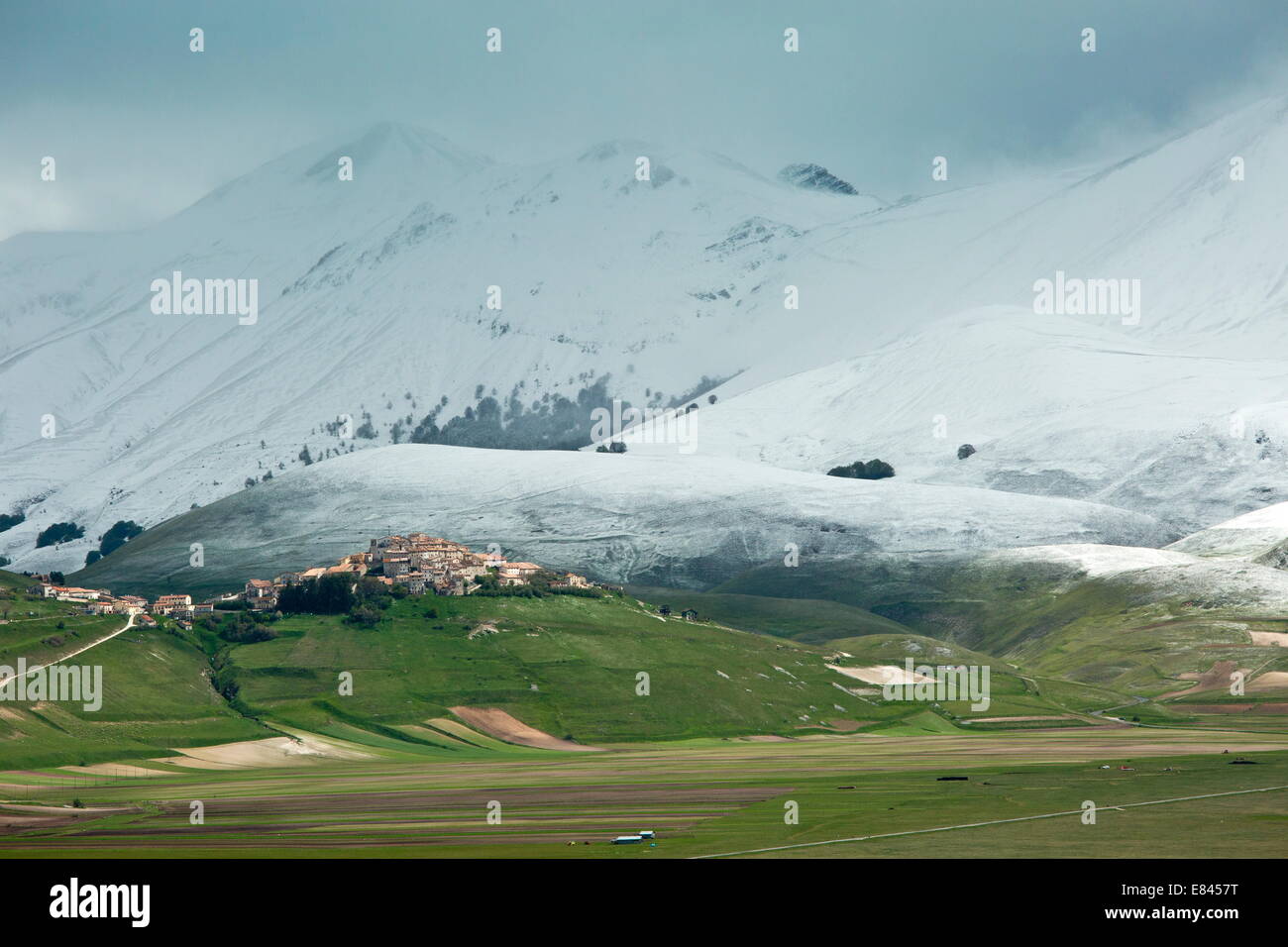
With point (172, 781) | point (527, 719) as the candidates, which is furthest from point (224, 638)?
point (172, 781)

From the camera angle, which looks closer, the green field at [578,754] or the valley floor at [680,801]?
the valley floor at [680,801]

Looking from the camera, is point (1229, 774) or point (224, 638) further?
point (224, 638)

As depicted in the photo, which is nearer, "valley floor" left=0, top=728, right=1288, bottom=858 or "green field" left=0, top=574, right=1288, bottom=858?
A: "valley floor" left=0, top=728, right=1288, bottom=858

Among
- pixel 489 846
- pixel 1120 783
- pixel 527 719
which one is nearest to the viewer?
pixel 489 846

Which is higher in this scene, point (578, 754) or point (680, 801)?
point (680, 801)

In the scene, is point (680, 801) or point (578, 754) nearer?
point (680, 801)
